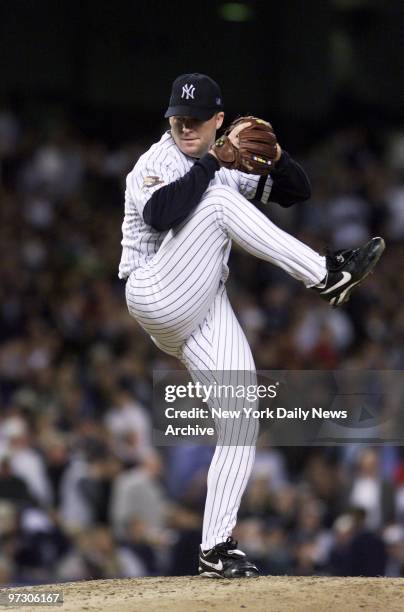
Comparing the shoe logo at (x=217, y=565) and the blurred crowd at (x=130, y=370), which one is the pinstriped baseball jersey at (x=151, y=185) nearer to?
the shoe logo at (x=217, y=565)

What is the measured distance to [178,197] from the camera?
3.82 metres

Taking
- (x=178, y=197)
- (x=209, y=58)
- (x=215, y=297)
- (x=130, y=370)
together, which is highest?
(x=209, y=58)

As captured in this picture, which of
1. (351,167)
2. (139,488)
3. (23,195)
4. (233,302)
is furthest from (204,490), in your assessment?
(351,167)

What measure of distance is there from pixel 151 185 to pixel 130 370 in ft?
14.7

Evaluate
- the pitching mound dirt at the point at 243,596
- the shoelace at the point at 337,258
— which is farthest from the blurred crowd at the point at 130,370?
the shoelace at the point at 337,258

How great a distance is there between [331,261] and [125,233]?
2.28 feet

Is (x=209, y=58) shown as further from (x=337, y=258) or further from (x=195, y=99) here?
(x=337, y=258)

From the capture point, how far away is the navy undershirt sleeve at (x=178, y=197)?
382 cm

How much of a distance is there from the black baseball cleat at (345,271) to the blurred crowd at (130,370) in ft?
8.11

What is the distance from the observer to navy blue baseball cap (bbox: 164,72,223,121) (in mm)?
3990

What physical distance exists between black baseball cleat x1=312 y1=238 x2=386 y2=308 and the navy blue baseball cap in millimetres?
612

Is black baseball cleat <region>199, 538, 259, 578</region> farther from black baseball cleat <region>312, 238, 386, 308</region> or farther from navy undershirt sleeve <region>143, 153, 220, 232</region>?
navy undershirt sleeve <region>143, 153, 220, 232</region>

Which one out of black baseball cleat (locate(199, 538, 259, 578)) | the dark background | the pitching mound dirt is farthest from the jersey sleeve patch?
the dark background

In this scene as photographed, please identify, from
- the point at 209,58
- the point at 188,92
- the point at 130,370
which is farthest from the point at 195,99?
the point at 209,58
